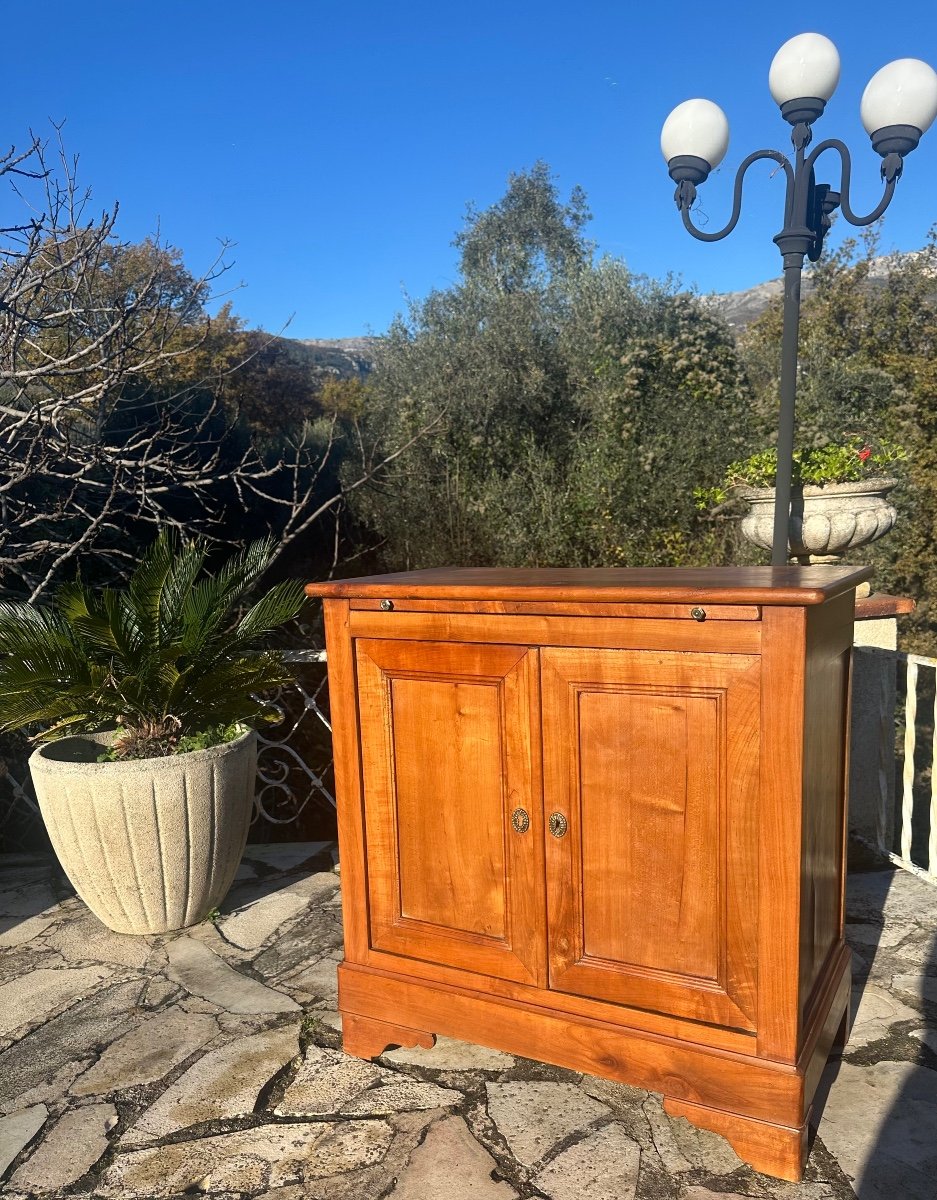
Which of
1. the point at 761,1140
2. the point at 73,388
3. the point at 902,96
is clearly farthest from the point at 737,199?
the point at 761,1140

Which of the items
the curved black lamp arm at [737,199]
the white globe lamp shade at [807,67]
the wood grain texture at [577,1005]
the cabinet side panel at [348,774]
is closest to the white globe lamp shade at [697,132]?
the curved black lamp arm at [737,199]

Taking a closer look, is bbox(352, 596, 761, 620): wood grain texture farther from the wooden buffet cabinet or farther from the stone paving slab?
the stone paving slab

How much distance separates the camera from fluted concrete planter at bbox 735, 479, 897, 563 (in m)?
3.76

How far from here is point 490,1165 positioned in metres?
1.69

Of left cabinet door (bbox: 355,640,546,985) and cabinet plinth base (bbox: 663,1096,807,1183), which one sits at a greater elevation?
left cabinet door (bbox: 355,640,546,985)

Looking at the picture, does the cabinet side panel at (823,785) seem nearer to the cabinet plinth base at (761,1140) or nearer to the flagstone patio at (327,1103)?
the cabinet plinth base at (761,1140)

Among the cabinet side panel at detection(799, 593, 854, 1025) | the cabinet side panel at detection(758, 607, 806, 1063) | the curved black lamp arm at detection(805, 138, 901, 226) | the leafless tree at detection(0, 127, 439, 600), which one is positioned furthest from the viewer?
the curved black lamp arm at detection(805, 138, 901, 226)

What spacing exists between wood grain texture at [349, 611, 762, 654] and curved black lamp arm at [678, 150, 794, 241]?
11.4ft

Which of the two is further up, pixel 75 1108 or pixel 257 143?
pixel 257 143

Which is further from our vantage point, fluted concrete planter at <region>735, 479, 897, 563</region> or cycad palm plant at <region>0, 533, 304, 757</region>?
fluted concrete planter at <region>735, 479, 897, 563</region>

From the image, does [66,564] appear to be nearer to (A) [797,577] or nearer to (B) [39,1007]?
(B) [39,1007]

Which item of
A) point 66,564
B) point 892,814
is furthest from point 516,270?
point 892,814

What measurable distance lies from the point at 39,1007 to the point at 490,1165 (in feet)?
4.99

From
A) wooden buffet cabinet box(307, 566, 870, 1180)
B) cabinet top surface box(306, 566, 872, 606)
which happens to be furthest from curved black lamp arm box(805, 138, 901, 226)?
wooden buffet cabinet box(307, 566, 870, 1180)
